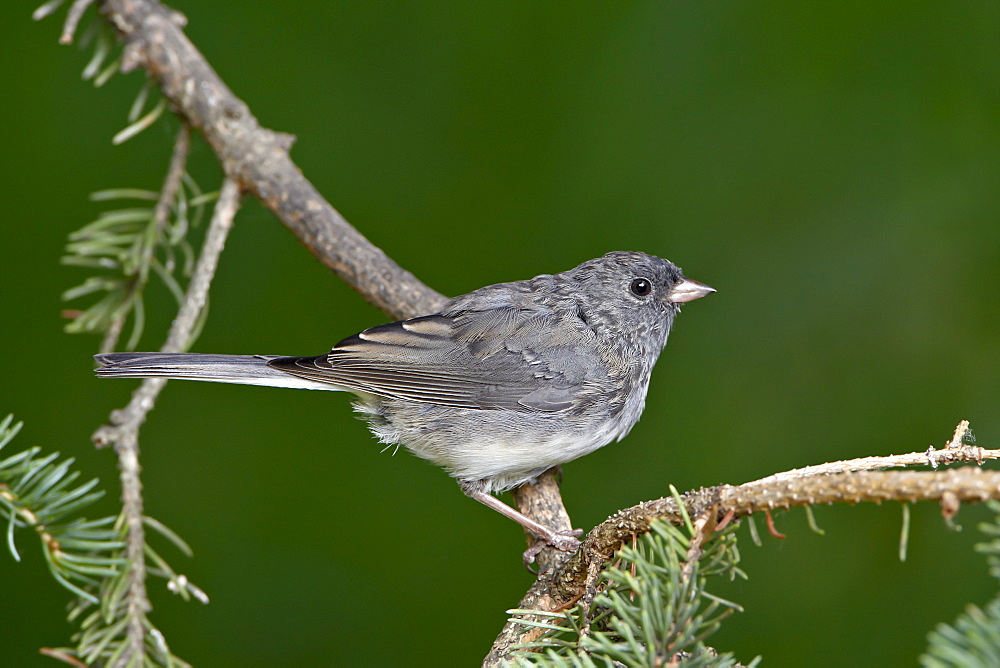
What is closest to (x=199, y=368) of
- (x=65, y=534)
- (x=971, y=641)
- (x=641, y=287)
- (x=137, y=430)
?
(x=137, y=430)

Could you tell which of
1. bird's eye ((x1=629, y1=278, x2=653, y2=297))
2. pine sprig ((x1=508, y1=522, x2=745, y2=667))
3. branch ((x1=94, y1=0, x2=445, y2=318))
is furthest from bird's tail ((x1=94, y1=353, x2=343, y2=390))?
pine sprig ((x1=508, y1=522, x2=745, y2=667))

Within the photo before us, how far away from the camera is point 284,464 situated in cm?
290

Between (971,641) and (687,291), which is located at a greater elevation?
(687,291)

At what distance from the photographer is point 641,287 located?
247 cm

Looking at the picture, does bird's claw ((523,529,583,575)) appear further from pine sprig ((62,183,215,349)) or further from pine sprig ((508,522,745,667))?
pine sprig ((62,183,215,349))

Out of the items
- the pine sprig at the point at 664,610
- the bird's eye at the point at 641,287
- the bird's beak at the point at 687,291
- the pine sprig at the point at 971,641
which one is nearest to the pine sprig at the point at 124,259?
the bird's eye at the point at 641,287

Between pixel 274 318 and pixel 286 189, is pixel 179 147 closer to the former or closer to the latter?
pixel 286 189

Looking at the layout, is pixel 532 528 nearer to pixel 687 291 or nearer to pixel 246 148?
pixel 687 291

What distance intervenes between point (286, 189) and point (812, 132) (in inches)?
71.3

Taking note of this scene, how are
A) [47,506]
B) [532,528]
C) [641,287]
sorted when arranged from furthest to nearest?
[641,287]
[532,528]
[47,506]

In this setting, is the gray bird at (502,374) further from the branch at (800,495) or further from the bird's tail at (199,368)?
the branch at (800,495)

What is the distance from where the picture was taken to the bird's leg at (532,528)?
195 cm

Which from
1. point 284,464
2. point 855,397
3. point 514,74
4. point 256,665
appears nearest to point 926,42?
point 855,397

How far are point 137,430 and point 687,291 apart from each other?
1.55m
